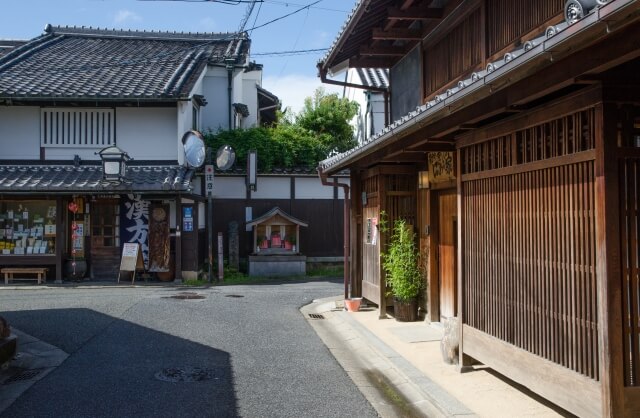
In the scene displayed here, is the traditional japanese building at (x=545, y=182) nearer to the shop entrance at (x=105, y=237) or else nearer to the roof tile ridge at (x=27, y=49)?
the shop entrance at (x=105, y=237)

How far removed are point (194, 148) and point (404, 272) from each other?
11.2m

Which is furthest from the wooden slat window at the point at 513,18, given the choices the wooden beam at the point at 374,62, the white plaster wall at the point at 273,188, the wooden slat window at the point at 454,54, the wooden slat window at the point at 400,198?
the white plaster wall at the point at 273,188

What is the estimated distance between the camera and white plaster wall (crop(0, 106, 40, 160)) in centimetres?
1970

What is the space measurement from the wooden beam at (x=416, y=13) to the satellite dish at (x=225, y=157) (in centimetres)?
1188

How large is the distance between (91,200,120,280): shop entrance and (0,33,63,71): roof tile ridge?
657 cm

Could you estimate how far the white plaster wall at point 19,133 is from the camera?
19703mm

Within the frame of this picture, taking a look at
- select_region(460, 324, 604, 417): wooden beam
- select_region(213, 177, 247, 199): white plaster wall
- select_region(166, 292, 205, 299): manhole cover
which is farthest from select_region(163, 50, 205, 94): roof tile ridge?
select_region(460, 324, 604, 417): wooden beam

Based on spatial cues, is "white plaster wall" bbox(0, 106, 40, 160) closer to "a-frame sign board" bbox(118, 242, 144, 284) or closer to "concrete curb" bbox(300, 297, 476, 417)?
"a-frame sign board" bbox(118, 242, 144, 284)

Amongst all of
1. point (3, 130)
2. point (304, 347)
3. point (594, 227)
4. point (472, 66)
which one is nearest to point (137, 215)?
point (3, 130)

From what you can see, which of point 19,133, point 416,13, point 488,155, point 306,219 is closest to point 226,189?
point 306,219

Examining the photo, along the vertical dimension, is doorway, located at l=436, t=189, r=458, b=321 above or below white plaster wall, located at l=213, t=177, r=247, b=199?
below

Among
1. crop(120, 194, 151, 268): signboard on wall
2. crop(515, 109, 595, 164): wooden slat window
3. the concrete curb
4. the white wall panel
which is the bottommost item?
the concrete curb

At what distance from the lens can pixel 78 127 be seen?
65.2 ft

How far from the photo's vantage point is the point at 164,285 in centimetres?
1806
